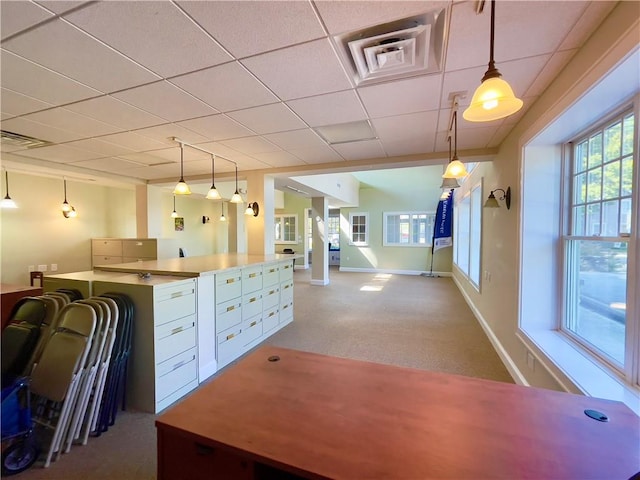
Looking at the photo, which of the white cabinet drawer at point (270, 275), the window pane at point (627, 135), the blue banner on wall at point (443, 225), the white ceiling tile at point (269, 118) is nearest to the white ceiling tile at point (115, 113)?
the white ceiling tile at point (269, 118)

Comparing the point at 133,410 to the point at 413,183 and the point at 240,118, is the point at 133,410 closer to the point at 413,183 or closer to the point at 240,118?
the point at 240,118

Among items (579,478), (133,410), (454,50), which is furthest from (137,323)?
(454,50)

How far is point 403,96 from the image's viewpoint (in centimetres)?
226

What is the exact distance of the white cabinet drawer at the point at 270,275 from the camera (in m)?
3.76

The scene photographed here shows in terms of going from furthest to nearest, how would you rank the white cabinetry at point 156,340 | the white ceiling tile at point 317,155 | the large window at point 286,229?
1. the large window at point 286,229
2. the white ceiling tile at point 317,155
3. the white cabinetry at point 156,340

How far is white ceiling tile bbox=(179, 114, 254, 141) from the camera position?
2740 millimetres

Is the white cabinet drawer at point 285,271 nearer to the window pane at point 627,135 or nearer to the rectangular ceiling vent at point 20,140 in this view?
the rectangular ceiling vent at point 20,140

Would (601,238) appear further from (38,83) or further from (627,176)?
(38,83)

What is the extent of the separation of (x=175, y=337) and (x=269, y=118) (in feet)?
7.03

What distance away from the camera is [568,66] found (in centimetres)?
178

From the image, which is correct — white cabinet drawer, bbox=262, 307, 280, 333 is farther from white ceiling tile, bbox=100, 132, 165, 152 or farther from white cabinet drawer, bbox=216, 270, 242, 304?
white ceiling tile, bbox=100, 132, 165, 152

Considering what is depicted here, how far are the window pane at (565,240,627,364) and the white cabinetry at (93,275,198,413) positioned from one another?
3.07m

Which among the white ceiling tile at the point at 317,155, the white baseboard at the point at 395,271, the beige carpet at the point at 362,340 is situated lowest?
the beige carpet at the point at 362,340

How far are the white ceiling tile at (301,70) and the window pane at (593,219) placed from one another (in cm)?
195
